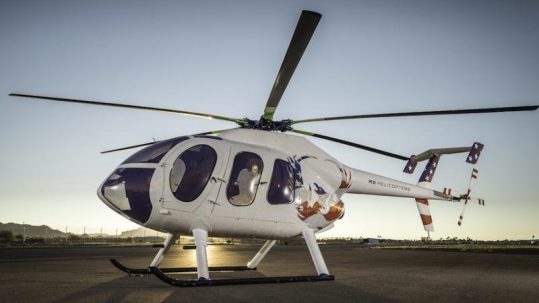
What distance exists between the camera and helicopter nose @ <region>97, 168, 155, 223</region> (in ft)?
25.6

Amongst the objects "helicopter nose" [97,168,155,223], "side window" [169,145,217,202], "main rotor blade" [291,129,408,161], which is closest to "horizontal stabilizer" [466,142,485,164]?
"main rotor blade" [291,129,408,161]

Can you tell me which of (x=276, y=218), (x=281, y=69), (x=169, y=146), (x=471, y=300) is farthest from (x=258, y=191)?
(x=471, y=300)

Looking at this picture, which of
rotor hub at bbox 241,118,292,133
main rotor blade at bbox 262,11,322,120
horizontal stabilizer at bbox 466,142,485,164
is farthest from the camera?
horizontal stabilizer at bbox 466,142,485,164

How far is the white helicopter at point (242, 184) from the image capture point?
25.7ft

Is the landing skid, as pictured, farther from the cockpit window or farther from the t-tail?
the t-tail

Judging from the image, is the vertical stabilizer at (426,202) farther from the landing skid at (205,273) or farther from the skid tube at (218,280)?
the skid tube at (218,280)

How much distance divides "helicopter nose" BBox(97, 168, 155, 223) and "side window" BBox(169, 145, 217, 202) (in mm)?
476

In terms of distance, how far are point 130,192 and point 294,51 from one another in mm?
3792

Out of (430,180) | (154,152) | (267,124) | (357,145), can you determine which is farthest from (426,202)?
(154,152)

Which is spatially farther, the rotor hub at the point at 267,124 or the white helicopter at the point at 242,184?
the rotor hub at the point at 267,124

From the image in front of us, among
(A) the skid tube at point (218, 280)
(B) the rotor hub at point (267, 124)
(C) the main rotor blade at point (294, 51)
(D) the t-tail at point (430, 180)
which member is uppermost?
(C) the main rotor blade at point (294, 51)

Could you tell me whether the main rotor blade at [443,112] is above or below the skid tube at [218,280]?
above

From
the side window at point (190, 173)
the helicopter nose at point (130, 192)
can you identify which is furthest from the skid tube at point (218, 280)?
the side window at point (190, 173)

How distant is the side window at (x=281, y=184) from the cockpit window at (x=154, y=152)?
2.04m
